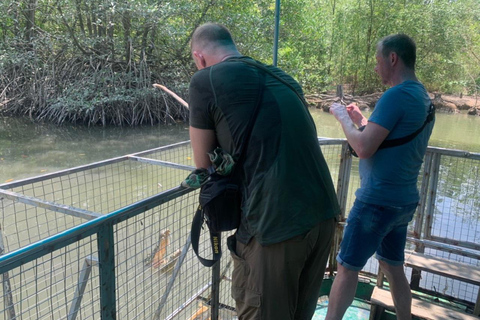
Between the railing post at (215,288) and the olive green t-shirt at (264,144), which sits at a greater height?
the olive green t-shirt at (264,144)

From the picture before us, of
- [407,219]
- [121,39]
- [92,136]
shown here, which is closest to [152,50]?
[121,39]

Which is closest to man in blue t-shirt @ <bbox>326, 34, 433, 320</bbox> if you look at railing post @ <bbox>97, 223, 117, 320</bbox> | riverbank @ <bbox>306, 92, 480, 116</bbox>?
railing post @ <bbox>97, 223, 117, 320</bbox>

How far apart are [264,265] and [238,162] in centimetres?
36

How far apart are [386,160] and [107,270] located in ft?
4.27

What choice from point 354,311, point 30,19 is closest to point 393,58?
point 354,311

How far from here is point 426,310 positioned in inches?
92.9

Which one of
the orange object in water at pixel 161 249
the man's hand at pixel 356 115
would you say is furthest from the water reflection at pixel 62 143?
the man's hand at pixel 356 115

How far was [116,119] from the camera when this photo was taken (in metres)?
12.2

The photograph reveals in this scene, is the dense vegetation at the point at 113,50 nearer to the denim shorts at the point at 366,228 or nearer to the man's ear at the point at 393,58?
the man's ear at the point at 393,58

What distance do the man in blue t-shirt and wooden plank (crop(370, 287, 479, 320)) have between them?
0.51m

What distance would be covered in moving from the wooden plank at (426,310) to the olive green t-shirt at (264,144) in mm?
1336

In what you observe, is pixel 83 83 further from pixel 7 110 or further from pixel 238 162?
pixel 238 162

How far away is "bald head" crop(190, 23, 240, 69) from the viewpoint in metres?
1.48

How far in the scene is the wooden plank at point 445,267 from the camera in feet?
8.16
